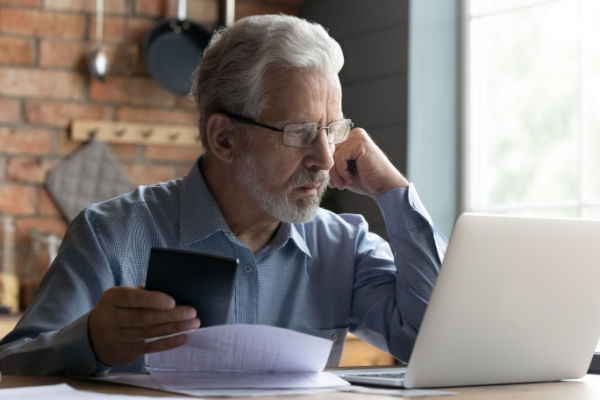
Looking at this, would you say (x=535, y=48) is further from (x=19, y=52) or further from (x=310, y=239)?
(x=19, y=52)

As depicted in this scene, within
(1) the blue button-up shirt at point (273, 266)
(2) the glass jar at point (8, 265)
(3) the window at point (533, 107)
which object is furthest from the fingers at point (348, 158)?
(2) the glass jar at point (8, 265)

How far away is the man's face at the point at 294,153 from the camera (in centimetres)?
161

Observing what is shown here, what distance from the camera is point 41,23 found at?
3.22 metres

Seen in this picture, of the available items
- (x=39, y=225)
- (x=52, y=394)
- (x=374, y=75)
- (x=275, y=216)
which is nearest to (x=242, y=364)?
(x=52, y=394)

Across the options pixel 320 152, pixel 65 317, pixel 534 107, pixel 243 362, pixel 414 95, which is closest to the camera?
pixel 243 362

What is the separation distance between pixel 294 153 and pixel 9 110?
6.19 feet

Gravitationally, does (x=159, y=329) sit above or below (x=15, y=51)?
below

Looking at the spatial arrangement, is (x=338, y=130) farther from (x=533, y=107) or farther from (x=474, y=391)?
(x=533, y=107)

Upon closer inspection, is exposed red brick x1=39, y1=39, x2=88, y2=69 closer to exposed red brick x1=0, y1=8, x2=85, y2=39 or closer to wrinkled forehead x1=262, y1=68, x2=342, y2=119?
exposed red brick x1=0, y1=8, x2=85, y2=39

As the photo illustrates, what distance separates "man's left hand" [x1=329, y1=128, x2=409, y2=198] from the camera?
172 centimetres

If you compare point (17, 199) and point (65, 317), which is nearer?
point (65, 317)

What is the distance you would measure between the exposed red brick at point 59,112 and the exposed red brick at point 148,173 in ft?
0.75

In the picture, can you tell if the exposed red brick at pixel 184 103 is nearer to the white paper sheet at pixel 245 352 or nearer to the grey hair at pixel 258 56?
the grey hair at pixel 258 56

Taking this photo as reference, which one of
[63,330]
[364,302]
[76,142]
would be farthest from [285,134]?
[76,142]
